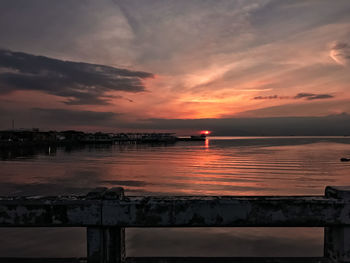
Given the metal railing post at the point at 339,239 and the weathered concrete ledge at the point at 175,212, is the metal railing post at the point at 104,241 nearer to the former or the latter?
the weathered concrete ledge at the point at 175,212

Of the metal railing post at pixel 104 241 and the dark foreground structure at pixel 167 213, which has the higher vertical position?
the dark foreground structure at pixel 167 213

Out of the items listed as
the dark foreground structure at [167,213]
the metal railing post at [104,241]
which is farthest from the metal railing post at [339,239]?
the metal railing post at [104,241]

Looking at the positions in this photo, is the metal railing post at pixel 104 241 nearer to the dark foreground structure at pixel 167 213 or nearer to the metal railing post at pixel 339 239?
the dark foreground structure at pixel 167 213

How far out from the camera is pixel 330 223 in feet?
8.95

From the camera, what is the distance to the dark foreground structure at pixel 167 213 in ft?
8.89

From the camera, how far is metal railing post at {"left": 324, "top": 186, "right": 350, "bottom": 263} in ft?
9.01

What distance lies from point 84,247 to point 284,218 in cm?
708

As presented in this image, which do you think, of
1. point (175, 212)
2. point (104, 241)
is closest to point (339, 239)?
point (175, 212)

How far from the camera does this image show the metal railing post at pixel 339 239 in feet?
9.01

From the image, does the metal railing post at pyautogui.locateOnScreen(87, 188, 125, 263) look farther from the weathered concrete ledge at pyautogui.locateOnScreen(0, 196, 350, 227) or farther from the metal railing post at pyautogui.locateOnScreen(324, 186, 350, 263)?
the metal railing post at pyautogui.locateOnScreen(324, 186, 350, 263)

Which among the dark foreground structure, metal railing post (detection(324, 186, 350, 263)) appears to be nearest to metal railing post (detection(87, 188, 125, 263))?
the dark foreground structure

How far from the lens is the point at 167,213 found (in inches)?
108

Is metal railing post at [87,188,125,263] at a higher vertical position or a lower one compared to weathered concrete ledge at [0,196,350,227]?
lower

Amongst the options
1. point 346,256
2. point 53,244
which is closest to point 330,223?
point 346,256
